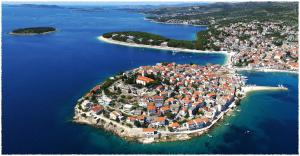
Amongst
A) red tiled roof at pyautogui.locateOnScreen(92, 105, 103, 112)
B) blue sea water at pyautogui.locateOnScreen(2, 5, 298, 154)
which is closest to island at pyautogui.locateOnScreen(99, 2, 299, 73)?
blue sea water at pyautogui.locateOnScreen(2, 5, 298, 154)

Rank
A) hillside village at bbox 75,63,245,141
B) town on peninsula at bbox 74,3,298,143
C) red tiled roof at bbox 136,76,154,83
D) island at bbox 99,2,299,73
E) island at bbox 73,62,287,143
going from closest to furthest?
1. island at bbox 73,62,287,143
2. town on peninsula at bbox 74,3,298,143
3. hillside village at bbox 75,63,245,141
4. red tiled roof at bbox 136,76,154,83
5. island at bbox 99,2,299,73

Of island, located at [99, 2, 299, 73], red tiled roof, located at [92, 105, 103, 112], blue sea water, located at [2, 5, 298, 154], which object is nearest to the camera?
blue sea water, located at [2, 5, 298, 154]

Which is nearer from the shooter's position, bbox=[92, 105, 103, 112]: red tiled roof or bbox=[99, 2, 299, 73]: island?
bbox=[92, 105, 103, 112]: red tiled roof

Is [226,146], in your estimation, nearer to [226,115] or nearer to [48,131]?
[226,115]

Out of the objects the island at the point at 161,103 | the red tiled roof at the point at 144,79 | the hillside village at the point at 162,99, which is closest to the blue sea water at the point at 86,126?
the island at the point at 161,103

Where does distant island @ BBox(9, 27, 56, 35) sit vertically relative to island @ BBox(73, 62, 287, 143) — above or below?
above

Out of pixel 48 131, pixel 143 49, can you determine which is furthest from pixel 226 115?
pixel 143 49

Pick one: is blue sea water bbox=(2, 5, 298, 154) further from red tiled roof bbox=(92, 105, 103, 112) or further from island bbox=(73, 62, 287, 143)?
red tiled roof bbox=(92, 105, 103, 112)

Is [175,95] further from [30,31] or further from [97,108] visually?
[30,31]

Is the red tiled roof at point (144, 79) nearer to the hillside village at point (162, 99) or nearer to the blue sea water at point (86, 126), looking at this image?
the hillside village at point (162, 99)
